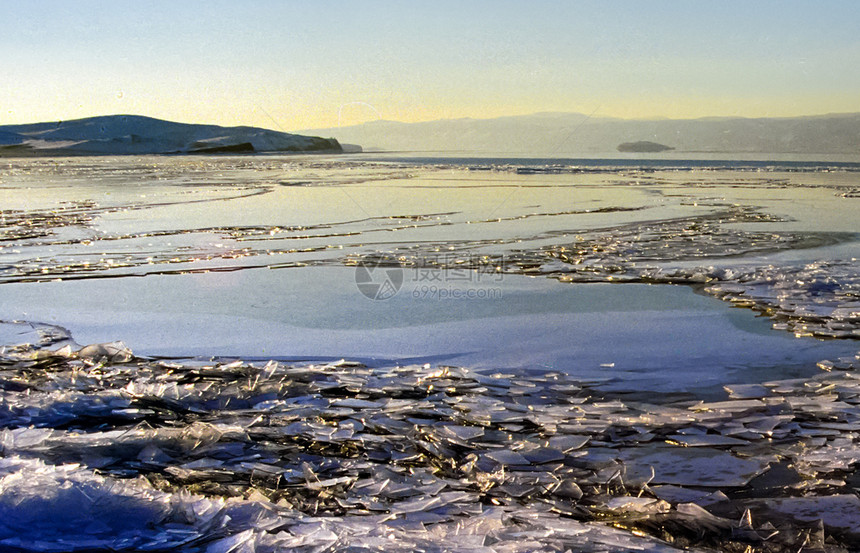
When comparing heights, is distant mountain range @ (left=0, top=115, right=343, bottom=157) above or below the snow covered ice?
above

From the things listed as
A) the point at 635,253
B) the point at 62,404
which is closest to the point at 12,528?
the point at 62,404

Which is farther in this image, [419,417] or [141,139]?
[141,139]

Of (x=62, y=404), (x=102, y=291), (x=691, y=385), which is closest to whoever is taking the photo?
(x=62, y=404)

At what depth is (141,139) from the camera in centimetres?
10025

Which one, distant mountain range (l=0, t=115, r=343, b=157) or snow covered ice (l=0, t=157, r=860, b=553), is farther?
distant mountain range (l=0, t=115, r=343, b=157)

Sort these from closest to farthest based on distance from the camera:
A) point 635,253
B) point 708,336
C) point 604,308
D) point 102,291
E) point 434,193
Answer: point 708,336, point 604,308, point 102,291, point 635,253, point 434,193

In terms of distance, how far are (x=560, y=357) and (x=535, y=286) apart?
2.02 meters

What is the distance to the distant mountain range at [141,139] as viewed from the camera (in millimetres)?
89125

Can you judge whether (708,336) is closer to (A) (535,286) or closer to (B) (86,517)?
(A) (535,286)

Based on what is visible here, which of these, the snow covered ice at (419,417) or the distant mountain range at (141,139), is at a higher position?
the distant mountain range at (141,139)

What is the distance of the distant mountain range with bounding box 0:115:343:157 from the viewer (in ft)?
292

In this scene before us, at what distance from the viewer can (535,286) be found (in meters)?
6.16

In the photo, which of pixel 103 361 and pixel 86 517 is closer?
pixel 86 517

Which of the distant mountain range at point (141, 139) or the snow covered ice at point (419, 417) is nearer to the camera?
the snow covered ice at point (419, 417)
